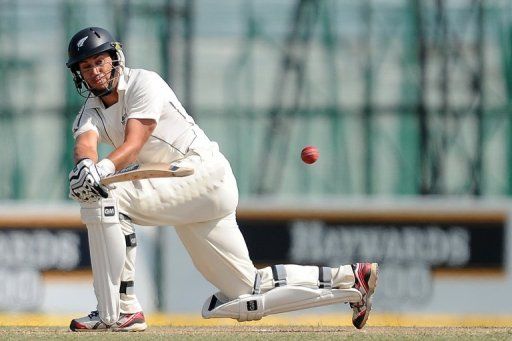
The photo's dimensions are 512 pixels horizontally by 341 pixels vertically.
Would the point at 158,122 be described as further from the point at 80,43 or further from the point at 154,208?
the point at 80,43

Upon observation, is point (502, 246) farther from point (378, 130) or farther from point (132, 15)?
point (132, 15)

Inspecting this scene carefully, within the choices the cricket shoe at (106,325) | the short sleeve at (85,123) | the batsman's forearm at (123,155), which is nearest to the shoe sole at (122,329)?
the cricket shoe at (106,325)

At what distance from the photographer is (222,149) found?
1066 centimetres

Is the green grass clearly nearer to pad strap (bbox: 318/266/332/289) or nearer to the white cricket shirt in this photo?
pad strap (bbox: 318/266/332/289)

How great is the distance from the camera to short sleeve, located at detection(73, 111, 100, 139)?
641cm

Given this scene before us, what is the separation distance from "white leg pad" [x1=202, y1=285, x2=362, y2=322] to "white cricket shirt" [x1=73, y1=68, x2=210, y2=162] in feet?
2.32

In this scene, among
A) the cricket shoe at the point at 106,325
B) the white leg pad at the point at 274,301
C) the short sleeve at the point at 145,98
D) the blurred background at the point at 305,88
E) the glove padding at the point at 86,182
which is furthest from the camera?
the blurred background at the point at 305,88

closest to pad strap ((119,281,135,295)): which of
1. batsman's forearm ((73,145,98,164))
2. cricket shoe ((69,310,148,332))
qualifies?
cricket shoe ((69,310,148,332))

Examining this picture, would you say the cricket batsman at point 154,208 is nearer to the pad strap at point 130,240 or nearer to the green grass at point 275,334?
the pad strap at point 130,240

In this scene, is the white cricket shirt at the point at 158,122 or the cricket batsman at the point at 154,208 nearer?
the cricket batsman at the point at 154,208

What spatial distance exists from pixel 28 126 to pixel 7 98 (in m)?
0.28

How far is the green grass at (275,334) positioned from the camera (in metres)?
6.21

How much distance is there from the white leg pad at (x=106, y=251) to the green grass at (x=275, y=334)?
136 millimetres

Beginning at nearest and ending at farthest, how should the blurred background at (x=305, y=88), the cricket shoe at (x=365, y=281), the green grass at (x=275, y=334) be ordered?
1. the green grass at (x=275, y=334)
2. the cricket shoe at (x=365, y=281)
3. the blurred background at (x=305, y=88)
